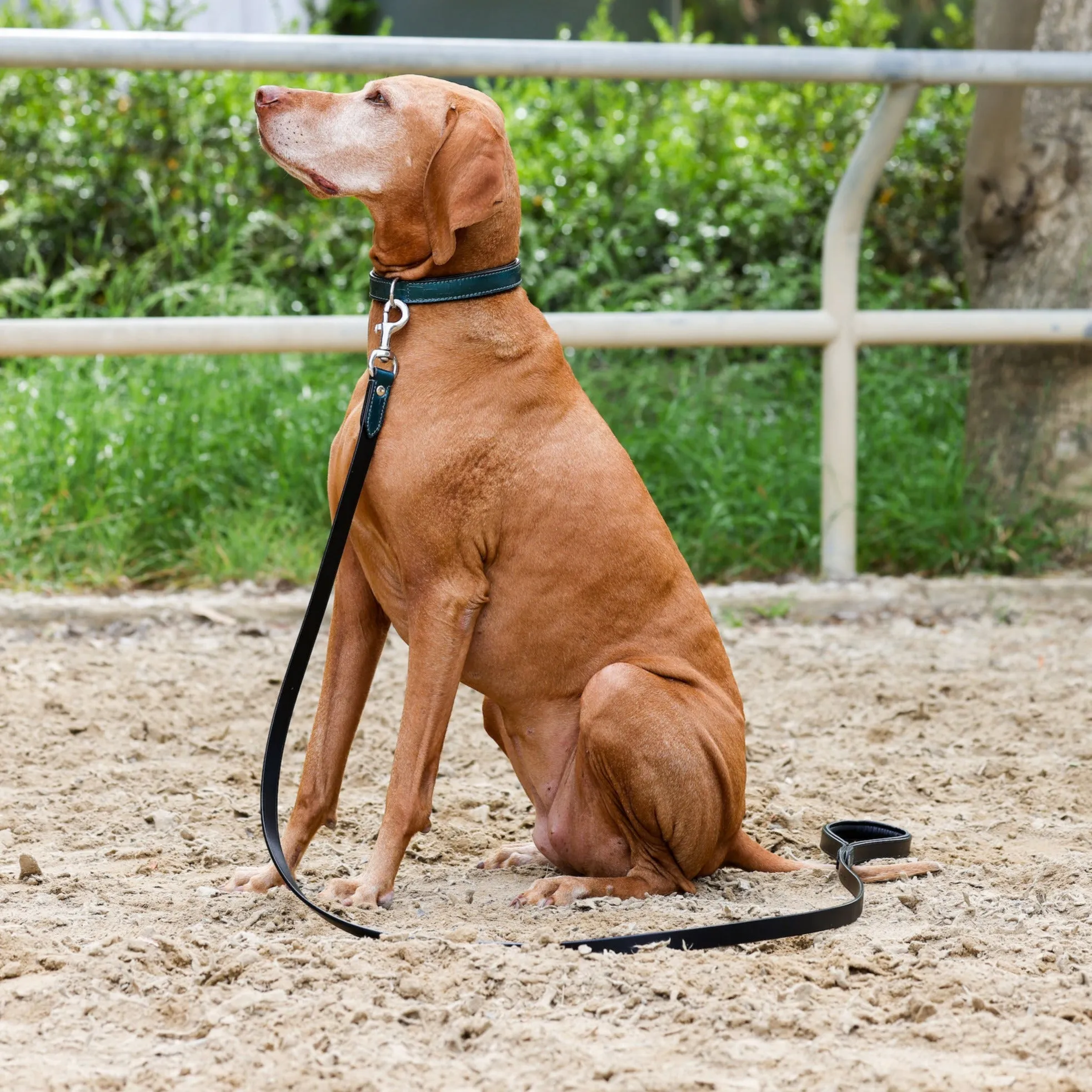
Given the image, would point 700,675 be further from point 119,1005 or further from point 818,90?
point 818,90

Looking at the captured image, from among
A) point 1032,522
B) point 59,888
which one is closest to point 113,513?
point 59,888

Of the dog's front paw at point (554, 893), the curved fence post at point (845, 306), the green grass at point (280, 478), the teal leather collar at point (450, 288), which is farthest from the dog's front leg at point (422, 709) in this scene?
the curved fence post at point (845, 306)

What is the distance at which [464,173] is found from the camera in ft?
7.58

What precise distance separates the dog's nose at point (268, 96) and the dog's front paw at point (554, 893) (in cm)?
148

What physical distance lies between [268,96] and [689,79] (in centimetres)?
243

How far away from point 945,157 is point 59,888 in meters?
6.05

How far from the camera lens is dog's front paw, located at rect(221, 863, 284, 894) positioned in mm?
2465

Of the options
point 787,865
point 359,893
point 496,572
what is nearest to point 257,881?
point 359,893

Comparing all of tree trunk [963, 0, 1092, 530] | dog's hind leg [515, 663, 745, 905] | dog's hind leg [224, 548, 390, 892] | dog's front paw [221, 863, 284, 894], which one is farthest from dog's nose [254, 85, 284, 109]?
tree trunk [963, 0, 1092, 530]

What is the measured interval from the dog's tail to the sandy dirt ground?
0.10 ft

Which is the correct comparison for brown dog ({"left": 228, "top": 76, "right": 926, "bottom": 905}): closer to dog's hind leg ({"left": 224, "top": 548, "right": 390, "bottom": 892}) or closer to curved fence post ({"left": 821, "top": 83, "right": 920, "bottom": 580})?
dog's hind leg ({"left": 224, "top": 548, "right": 390, "bottom": 892})

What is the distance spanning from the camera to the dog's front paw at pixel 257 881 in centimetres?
246

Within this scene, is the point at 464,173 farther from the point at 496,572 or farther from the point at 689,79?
the point at 689,79

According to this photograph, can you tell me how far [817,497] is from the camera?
17.3ft
